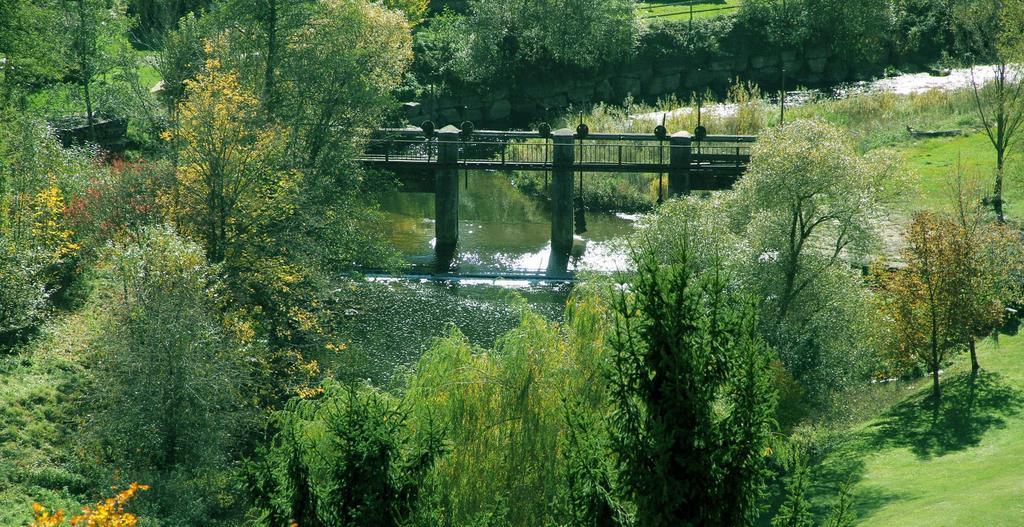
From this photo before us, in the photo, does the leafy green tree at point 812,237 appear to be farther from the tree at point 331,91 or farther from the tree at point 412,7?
the tree at point 412,7

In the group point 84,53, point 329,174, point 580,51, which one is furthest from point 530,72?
point 329,174

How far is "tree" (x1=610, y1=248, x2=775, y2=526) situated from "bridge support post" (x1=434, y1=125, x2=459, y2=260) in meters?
33.9

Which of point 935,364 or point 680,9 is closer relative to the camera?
point 935,364

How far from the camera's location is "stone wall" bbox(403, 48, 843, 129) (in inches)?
2692

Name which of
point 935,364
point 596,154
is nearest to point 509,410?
point 935,364

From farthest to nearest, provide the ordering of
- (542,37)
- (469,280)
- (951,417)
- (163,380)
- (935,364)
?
(542,37) < (469,280) < (935,364) < (951,417) < (163,380)

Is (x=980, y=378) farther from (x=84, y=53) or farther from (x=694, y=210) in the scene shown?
(x=84, y=53)

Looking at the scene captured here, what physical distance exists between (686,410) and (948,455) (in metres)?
18.6

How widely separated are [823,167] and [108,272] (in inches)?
731

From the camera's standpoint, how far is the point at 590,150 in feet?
176

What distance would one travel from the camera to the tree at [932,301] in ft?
105

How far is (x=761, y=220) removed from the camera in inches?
1220

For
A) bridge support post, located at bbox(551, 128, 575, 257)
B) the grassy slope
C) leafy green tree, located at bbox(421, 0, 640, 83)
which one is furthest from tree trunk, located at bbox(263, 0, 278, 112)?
Result: leafy green tree, located at bbox(421, 0, 640, 83)

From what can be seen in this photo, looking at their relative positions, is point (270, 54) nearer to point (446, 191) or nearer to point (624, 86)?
point (446, 191)
